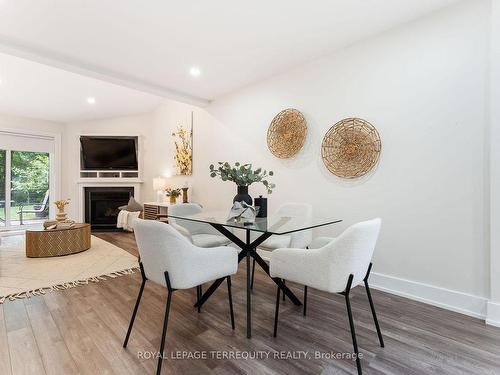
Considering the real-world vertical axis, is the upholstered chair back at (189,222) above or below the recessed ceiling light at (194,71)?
below

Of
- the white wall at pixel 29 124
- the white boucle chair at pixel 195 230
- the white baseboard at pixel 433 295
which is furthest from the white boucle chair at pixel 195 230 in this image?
the white wall at pixel 29 124

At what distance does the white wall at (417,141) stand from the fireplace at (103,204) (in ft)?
15.2

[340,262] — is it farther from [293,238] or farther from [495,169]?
[495,169]

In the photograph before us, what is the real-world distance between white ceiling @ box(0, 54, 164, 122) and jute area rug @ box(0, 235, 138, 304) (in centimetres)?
263

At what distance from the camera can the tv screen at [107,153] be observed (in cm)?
627

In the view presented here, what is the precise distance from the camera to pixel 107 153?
6.31m

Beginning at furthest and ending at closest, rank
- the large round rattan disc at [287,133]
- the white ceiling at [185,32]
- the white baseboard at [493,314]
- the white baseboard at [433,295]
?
the large round rattan disc at [287,133], the white ceiling at [185,32], the white baseboard at [433,295], the white baseboard at [493,314]

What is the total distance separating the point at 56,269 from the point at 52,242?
74cm

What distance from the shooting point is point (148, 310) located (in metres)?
2.27

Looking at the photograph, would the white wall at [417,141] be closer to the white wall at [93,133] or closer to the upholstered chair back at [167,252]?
the upholstered chair back at [167,252]

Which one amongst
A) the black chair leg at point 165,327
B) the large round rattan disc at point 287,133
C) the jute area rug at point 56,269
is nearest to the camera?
the black chair leg at point 165,327

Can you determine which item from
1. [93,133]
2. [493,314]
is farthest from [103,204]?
[493,314]

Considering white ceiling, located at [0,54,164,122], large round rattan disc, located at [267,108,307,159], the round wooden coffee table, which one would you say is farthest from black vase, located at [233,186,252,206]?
white ceiling, located at [0,54,164,122]

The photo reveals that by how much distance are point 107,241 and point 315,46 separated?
183 inches
